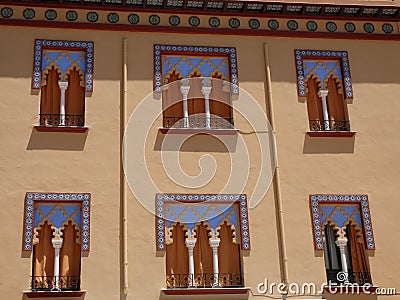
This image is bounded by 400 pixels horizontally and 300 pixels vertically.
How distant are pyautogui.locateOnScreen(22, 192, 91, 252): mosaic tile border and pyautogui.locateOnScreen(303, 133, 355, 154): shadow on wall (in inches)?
156

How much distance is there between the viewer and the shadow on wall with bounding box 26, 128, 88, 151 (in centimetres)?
1205

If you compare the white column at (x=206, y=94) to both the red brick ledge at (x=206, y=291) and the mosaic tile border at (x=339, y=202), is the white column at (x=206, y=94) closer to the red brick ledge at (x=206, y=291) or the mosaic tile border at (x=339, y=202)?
the mosaic tile border at (x=339, y=202)

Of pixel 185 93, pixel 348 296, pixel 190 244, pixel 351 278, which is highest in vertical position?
pixel 185 93

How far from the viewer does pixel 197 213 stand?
39.6 feet

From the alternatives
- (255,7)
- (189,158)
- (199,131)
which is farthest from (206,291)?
(255,7)

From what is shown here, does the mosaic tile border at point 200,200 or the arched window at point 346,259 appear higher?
the mosaic tile border at point 200,200

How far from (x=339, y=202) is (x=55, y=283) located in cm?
498

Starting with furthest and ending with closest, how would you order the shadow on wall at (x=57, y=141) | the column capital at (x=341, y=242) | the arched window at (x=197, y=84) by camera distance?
the arched window at (x=197, y=84)
the column capital at (x=341, y=242)
the shadow on wall at (x=57, y=141)

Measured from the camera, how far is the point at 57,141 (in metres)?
12.1

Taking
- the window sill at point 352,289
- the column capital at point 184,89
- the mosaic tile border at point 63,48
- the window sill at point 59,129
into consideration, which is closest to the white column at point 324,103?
the column capital at point 184,89

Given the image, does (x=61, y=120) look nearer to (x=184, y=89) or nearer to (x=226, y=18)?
(x=184, y=89)

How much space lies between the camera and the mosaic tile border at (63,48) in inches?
492

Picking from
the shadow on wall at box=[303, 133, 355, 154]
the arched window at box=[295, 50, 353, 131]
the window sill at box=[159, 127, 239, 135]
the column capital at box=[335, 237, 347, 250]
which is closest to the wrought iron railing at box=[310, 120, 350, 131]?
the arched window at box=[295, 50, 353, 131]

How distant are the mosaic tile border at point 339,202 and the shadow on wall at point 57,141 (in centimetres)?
410
